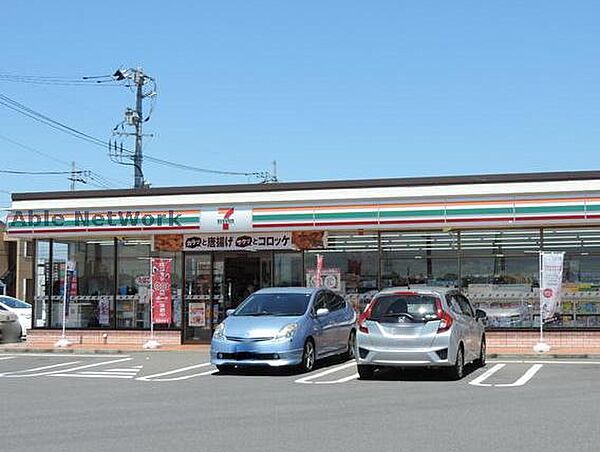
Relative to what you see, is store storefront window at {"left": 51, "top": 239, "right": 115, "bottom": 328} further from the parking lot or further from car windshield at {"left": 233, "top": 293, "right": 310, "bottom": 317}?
car windshield at {"left": 233, "top": 293, "right": 310, "bottom": 317}

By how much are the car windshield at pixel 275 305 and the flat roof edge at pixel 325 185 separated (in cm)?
588

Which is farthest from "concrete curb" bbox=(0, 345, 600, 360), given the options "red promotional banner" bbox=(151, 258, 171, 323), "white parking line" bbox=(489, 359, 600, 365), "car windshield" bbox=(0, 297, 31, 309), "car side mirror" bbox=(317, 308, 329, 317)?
"car windshield" bbox=(0, 297, 31, 309)

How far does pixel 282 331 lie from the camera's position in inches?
615

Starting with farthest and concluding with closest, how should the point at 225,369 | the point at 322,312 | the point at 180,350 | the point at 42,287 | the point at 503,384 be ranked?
the point at 42,287
the point at 180,350
the point at 322,312
the point at 225,369
the point at 503,384

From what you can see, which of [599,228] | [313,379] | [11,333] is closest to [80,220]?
[11,333]

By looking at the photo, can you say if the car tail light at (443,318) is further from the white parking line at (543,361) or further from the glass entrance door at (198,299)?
the glass entrance door at (198,299)

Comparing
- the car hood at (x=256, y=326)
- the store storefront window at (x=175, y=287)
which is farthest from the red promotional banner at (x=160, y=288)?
the car hood at (x=256, y=326)

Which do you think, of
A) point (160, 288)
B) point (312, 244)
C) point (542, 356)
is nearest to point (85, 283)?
point (160, 288)

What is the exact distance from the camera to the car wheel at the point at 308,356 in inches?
628

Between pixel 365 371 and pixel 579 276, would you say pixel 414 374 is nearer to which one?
pixel 365 371

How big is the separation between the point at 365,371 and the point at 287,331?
5.25ft

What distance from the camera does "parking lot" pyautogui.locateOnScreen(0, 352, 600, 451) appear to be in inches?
355

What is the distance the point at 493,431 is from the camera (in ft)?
31.1

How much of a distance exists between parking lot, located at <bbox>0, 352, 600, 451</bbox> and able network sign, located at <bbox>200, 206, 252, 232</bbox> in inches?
218
